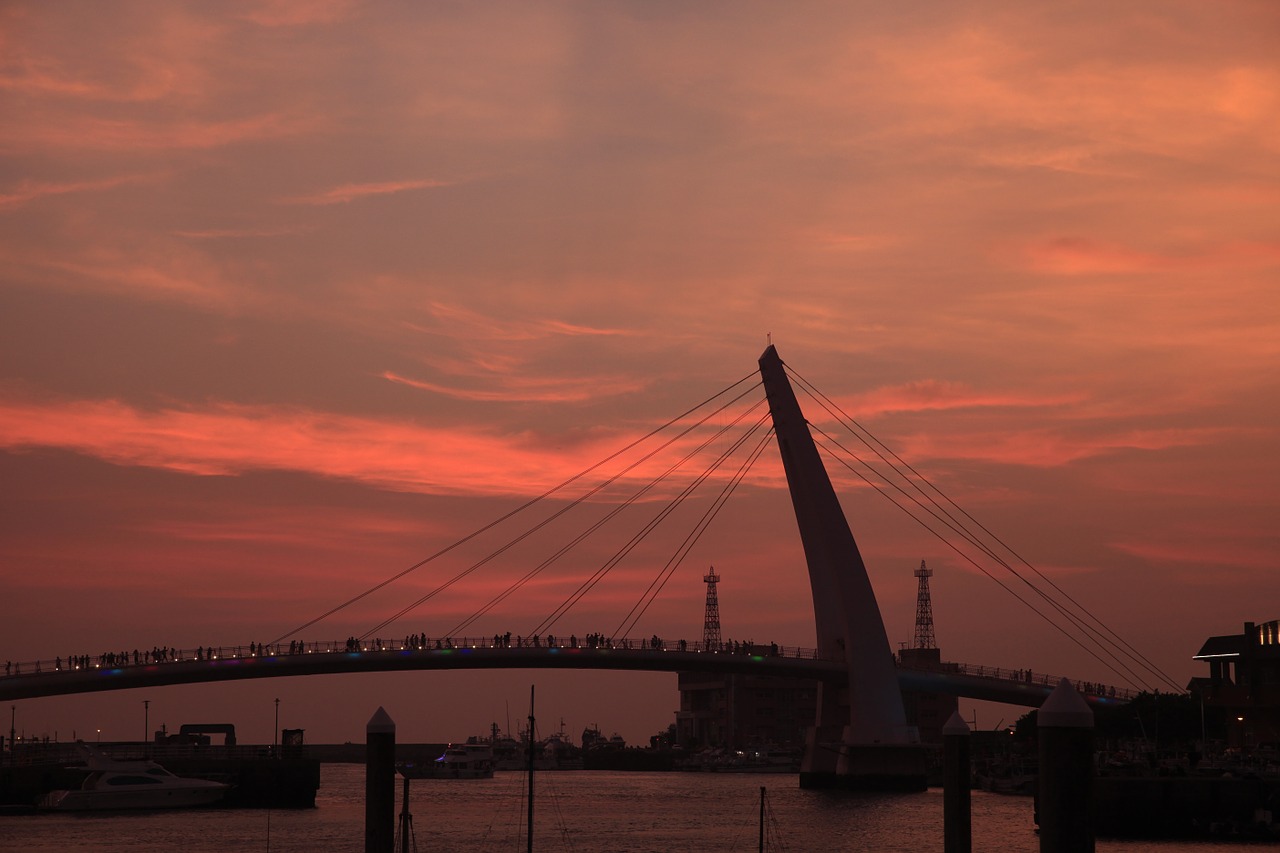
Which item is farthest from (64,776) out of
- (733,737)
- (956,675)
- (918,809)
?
(733,737)

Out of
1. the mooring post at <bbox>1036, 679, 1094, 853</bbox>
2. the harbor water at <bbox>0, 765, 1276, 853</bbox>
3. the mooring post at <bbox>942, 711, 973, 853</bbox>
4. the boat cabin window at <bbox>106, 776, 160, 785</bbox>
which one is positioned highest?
the mooring post at <bbox>1036, 679, 1094, 853</bbox>

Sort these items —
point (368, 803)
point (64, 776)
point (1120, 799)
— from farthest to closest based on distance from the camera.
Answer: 1. point (64, 776)
2. point (1120, 799)
3. point (368, 803)

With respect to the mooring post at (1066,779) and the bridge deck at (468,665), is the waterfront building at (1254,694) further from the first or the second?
the mooring post at (1066,779)

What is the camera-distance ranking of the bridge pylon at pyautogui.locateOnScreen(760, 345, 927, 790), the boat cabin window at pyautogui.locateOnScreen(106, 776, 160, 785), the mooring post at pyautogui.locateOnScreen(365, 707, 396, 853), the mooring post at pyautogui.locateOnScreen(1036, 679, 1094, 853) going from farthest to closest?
the bridge pylon at pyautogui.locateOnScreen(760, 345, 927, 790) < the boat cabin window at pyautogui.locateOnScreen(106, 776, 160, 785) < the mooring post at pyautogui.locateOnScreen(365, 707, 396, 853) < the mooring post at pyautogui.locateOnScreen(1036, 679, 1094, 853)

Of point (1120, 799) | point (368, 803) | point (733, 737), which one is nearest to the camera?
point (368, 803)

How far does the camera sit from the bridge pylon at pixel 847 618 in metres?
56.6

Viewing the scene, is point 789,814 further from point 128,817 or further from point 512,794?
point 512,794

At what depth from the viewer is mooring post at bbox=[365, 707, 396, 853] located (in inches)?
800

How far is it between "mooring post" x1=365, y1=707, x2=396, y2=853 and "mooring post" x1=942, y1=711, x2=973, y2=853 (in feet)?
31.6

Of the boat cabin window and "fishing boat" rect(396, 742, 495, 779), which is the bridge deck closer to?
the boat cabin window

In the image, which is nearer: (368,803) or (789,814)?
(368,803)

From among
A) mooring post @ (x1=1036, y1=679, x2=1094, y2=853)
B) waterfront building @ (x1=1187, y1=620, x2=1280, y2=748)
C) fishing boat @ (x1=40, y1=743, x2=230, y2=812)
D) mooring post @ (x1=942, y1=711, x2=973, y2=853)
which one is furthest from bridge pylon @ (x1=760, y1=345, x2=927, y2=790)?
mooring post @ (x1=1036, y1=679, x2=1094, y2=853)

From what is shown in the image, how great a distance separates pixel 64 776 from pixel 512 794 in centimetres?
2446

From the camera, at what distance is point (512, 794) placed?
76188 mm
